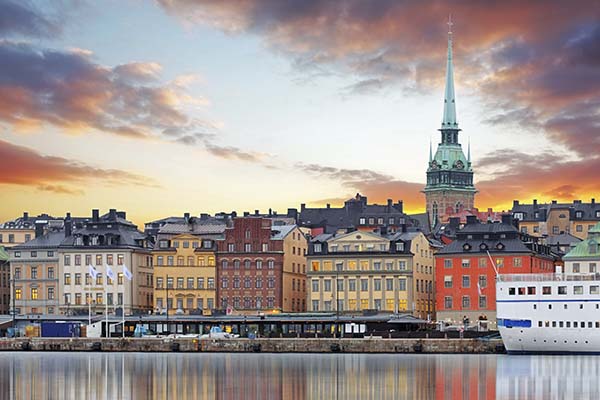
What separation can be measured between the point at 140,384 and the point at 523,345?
144 feet

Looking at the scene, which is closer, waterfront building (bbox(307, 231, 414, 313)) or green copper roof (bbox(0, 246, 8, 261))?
waterfront building (bbox(307, 231, 414, 313))

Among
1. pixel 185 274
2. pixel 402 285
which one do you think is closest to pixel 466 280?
pixel 402 285

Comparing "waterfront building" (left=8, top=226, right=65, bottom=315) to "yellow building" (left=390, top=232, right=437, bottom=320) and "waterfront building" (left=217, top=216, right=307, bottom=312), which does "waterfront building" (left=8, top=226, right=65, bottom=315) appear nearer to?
"waterfront building" (left=217, top=216, right=307, bottom=312)

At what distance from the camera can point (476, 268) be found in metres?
167

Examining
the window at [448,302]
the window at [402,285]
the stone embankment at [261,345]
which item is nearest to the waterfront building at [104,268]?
the stone embankment at [261,345]

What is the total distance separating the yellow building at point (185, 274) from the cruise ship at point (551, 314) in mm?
52000

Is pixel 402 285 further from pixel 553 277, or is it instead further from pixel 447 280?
pixel 553 277

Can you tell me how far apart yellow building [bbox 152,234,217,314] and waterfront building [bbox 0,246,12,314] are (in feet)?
82.6

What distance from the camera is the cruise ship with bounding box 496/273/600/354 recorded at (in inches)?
5098

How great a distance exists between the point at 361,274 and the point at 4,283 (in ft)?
160

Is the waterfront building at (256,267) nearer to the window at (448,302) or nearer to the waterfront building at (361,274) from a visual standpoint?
the waterfront building at (361,274)

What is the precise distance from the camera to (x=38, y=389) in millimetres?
93812

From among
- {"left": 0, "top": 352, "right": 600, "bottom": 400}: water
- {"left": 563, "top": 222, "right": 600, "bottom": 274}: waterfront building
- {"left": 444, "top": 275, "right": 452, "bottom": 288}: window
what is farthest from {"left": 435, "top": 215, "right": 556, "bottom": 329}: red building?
{"left": 0, "top": 352, "right": 600, "bottom": 400}: water

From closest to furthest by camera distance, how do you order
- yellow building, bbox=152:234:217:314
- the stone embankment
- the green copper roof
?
the stone embankment
yellow building, bbox=152:234:217:314
the green copper roof
